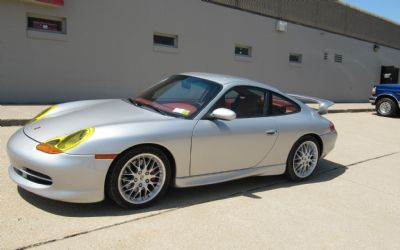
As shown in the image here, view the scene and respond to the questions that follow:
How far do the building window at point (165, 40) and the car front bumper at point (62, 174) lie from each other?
872 cm

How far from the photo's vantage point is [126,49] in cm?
1091

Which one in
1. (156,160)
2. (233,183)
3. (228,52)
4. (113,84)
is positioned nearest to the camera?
(156,160)

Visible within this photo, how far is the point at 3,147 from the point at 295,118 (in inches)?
162

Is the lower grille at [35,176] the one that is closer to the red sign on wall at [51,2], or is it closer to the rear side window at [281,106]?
the rear side window at [281,106]

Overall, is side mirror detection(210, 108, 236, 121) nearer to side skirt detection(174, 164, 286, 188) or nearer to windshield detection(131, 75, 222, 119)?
windshield detection(131, 75, 222, 119)

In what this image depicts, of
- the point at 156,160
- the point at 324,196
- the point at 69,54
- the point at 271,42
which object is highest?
the point at 271,42

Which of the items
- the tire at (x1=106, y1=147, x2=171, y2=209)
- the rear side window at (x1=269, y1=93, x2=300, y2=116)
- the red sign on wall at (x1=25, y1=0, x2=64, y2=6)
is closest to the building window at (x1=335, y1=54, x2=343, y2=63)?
the red sign on wall at (x1=25, y1=0, x2=64, y2=6)

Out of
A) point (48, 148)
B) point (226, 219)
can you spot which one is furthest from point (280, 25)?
point (48, 148)

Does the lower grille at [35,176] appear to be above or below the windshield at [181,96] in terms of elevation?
below

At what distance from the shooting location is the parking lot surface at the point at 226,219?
308 cm

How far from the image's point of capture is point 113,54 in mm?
10672

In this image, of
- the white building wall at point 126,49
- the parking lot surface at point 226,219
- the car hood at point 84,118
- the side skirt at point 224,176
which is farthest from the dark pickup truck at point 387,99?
the car hood at point 84,118

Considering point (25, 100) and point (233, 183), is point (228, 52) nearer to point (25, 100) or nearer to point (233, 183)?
point (25, 100)

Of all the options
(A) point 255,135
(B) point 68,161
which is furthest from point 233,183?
(B) point 68,161
